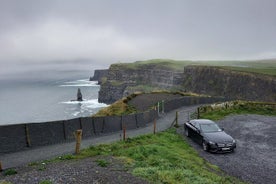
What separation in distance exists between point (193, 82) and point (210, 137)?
108 meters

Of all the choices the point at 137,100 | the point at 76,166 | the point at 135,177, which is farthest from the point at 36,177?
the point at 137,100

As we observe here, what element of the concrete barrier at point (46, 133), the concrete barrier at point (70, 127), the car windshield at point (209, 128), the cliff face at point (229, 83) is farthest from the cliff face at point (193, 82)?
the concrete barrier at point (46, 133)

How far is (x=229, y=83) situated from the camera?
10419cm

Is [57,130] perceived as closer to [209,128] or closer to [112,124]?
[112,124]

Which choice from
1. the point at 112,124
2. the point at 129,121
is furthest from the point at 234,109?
the point at 112,124

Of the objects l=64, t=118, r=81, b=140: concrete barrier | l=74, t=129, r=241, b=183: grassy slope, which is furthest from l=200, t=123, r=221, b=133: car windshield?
l=64, t=118, r=81, b=140: concrete barrier

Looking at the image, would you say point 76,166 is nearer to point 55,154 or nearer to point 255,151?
point 55,154

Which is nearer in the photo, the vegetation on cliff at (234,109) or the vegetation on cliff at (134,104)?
the vegetation on cliff at (234,109)

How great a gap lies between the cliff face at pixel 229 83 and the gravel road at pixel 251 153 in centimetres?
5302

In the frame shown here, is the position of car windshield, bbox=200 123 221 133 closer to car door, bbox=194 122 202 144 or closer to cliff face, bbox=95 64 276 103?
car door, bbox=194 122 202 144

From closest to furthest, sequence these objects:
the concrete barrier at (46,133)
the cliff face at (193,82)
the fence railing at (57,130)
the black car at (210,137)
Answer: the fence railing at (57,130), the concrete barrier at (46,133), the black car at (210,137), the cliff face at (193,82)

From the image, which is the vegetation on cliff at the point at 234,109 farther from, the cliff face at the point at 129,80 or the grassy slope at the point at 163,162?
the cliff face at the point at 129,80

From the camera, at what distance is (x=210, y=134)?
23.6m

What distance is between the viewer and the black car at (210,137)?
22359 mm
